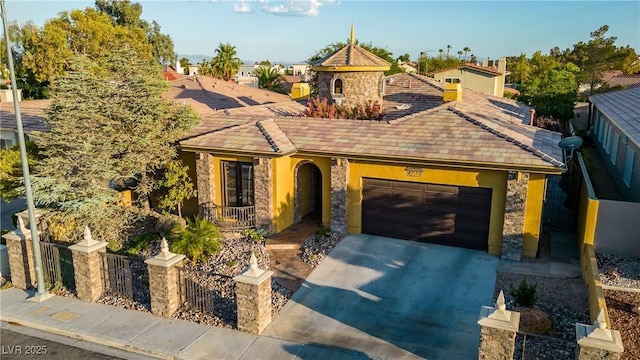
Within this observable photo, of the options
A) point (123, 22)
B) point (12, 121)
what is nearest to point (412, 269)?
point (12, 121)

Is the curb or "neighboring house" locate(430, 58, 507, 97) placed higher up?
"neighboring house" locate(430, 58, 507, 97)

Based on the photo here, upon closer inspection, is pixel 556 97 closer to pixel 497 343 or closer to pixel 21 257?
pixel 497 343

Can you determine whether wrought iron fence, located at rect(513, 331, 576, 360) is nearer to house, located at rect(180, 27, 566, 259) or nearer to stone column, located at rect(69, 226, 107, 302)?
house, located at rect(180, 27, 566, 259)

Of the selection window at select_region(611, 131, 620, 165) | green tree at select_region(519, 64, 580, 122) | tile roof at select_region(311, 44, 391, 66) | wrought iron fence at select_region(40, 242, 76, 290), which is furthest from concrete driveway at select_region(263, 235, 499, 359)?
green tree at select_region(519, 64, 580, 122)

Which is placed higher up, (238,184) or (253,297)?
(238,184)

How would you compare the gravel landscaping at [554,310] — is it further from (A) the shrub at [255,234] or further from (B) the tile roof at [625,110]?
(A) the shrub at [255,234]

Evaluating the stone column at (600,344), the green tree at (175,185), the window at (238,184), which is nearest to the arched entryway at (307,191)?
the window at (238,184)

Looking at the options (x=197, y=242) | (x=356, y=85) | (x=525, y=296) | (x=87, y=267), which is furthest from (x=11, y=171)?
(x=525, y=296)
